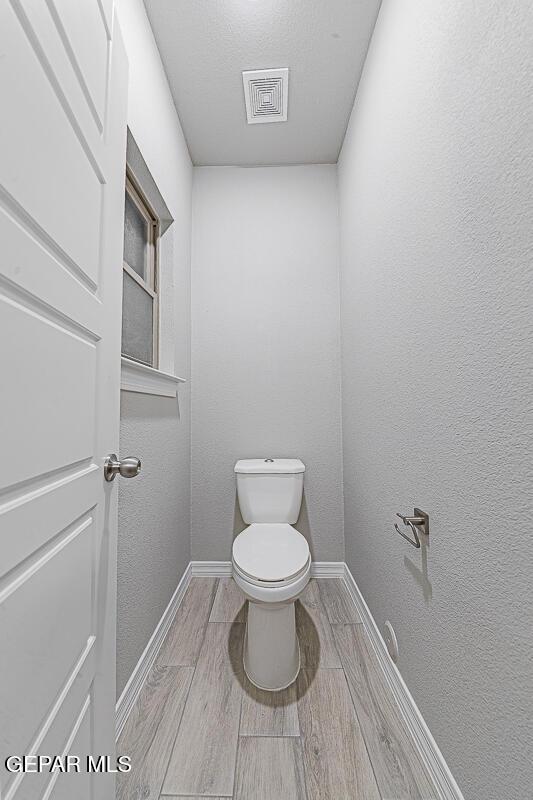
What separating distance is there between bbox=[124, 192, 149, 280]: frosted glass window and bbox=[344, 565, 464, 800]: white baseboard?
72.0 inches

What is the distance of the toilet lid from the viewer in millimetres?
1380

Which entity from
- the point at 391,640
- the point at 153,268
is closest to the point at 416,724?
the point at 391,640

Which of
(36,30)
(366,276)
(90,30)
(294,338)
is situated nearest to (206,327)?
(294,338)

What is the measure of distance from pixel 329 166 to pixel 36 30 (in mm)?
2196

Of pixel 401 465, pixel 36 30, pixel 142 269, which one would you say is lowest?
pixel 401 465

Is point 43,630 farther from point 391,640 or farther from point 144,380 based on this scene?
point 391,640

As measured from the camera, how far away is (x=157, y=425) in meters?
1.63

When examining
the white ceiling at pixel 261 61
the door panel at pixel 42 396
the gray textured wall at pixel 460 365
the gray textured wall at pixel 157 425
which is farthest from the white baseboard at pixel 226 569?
the white ceiling at pixel 261 61

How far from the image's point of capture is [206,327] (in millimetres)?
2334

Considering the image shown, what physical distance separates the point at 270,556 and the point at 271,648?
306 mm

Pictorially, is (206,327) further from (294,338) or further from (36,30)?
(36,30)

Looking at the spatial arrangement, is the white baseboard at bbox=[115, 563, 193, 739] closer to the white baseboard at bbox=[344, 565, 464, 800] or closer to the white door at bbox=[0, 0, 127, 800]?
the white door at bbox=[0, 0, 127, 800]

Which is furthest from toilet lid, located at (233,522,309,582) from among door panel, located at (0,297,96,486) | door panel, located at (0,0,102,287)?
door panel, located at (0,0,102,287)

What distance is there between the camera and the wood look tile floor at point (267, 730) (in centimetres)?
102
